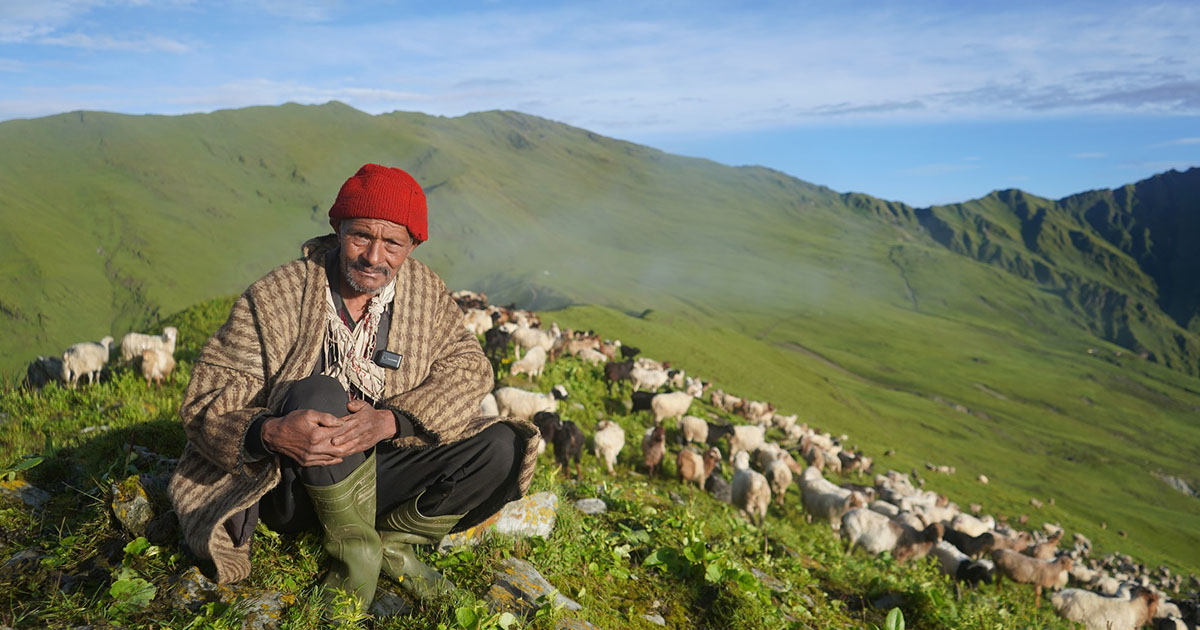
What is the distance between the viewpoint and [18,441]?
20.5ft

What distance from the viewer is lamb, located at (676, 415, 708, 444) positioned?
56.2 ft

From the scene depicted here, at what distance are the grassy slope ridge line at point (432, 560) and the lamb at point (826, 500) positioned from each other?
574cm

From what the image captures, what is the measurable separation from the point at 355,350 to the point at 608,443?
9.06m

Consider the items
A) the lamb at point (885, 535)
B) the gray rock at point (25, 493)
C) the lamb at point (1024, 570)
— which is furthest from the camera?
the lamb at point (1024, 570)

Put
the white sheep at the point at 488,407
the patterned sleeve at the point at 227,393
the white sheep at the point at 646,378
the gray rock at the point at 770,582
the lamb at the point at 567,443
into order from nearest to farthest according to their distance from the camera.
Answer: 1. the patterned sleeve at the point at 227,393
2. the gray rock at the point at 770,582
3. the lamb at the point at 567,443
4. the white sheep at the point at 488,407
5. the white sheep at the point at 646,378

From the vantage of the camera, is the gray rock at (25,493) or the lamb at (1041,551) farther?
the lamb at (1041,551)

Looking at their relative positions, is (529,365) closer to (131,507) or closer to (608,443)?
(608,443)

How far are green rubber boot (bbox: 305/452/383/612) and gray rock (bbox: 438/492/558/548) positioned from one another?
89 centimetres

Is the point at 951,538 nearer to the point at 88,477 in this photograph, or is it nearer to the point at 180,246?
the point at 88,477

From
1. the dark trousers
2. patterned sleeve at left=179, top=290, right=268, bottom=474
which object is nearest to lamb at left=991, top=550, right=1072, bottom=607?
the dark trousers

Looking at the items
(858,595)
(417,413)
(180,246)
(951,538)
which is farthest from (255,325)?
(180,246)

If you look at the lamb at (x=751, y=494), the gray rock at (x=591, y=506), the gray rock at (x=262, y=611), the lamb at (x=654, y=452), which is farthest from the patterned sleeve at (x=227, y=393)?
the lamb at (x=751, y=494)

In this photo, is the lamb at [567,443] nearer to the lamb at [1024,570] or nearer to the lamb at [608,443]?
the lamb at [608,443]

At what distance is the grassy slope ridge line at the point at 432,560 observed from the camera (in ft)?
11.9
